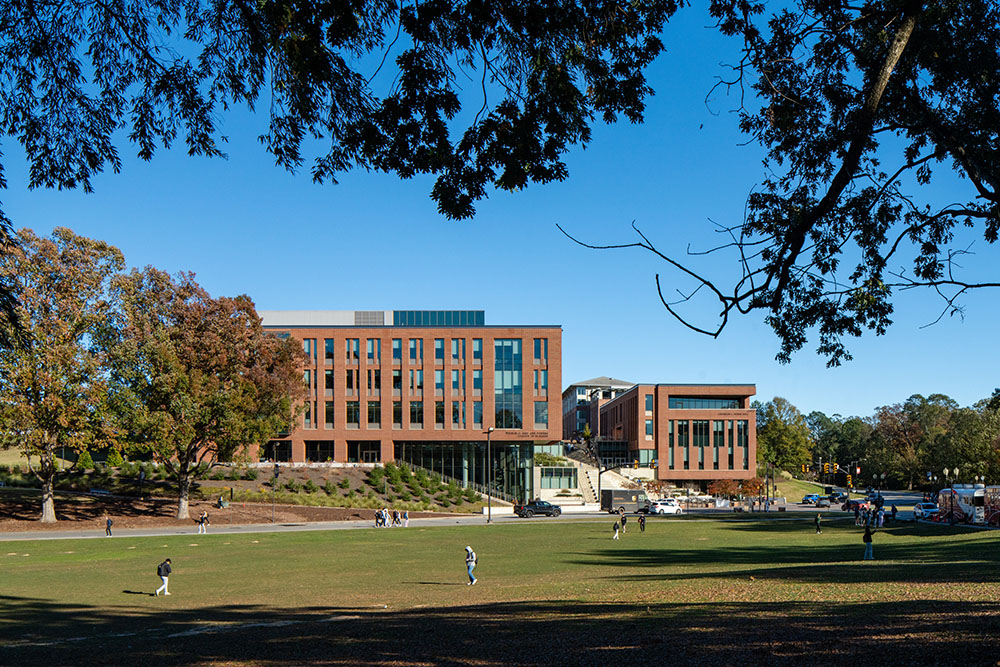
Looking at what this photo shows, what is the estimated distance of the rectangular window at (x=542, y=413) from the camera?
304ft

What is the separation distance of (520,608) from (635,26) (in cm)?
1373

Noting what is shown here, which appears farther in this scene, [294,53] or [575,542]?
[575,542]

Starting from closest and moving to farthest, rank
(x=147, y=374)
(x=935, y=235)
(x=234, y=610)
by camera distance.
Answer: (x=935, y=235) → (x=234, y=610) → (x=147, y=374)

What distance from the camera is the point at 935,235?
14.4m

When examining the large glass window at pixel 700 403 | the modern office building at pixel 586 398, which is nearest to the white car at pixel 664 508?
the large glass window at pixel 700 403

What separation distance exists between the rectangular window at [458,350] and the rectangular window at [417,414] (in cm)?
625

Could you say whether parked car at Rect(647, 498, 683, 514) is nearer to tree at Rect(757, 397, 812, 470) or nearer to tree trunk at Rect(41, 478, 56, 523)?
tree trunk at Rect(41, 478, 56, 523)

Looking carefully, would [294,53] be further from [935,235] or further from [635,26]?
[935,235]

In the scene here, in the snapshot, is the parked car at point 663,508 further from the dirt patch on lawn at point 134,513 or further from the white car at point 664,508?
the dirt patch on lawn at point 134,513

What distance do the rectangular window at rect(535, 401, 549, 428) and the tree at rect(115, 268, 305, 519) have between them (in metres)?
34.8

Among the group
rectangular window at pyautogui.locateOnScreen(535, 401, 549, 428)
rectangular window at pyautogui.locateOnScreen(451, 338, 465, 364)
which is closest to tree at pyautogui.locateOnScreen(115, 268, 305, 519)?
rectangular window at pyautogui.locateOnScreen(451, 338, 465, 364)

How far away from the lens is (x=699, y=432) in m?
116

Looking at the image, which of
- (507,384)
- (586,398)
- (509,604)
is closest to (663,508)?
(507,384)

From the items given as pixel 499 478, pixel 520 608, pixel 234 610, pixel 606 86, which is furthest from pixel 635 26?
pixel 499 478
